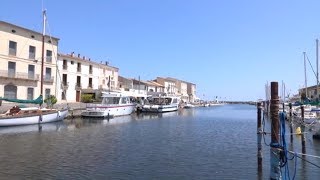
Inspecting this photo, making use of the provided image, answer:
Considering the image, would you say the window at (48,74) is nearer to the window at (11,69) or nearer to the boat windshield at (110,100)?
the window at (11,69)

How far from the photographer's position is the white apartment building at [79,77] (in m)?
70.3

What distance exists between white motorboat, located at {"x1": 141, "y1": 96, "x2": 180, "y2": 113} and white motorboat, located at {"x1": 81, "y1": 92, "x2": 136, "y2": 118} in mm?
10529

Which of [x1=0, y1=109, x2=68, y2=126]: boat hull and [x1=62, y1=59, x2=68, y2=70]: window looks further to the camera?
[x1=62, y1=59, x2=68, y2=70]: window

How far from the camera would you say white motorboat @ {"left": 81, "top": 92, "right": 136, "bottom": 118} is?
5206 centimetres

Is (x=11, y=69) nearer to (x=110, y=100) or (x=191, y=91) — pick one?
(x=110, y=100)

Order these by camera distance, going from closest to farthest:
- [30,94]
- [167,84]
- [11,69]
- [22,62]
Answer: [11,69] → [22,62] → [30,94] → [167,84]

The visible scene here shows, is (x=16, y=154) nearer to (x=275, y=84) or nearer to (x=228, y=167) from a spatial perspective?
(x=228, y=167)

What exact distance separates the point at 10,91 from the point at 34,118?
1814 centimetres

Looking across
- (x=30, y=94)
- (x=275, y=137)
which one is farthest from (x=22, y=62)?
(x=275, y=137)

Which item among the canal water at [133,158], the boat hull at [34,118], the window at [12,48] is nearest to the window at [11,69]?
the window at [12,48]

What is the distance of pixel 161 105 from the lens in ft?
246

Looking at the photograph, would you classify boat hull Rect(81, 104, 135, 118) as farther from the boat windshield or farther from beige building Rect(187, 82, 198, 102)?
beige building Rect(187, 82, 198, 102)

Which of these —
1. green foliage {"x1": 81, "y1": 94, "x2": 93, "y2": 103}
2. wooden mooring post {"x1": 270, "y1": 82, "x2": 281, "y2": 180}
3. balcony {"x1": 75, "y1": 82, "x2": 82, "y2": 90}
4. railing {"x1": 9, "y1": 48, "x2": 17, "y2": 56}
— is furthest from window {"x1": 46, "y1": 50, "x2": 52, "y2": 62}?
wooden mooring post {"x1": 270, "y1": 82, "x2": 281, "y2": 180}

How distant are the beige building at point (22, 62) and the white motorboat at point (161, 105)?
65.5 ft
